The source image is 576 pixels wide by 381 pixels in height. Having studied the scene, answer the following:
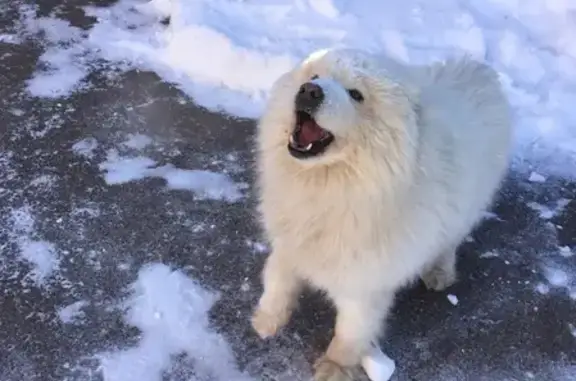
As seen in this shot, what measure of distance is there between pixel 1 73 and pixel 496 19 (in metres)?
3.07

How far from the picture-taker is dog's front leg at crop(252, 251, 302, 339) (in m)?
2.95

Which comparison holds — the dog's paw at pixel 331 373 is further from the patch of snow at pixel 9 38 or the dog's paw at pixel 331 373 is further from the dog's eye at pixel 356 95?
the patch of snow at pixel 9 38

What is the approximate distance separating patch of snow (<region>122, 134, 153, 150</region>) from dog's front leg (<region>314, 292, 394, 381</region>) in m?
1.63

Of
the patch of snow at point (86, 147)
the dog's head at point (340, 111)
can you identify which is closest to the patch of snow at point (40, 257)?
the patch of snow at point (86, 147)

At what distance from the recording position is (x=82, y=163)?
12.8 ft

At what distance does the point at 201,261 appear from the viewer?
134 inches

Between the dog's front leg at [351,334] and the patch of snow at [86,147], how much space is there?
5.63 feet

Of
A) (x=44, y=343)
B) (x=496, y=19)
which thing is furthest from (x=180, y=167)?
(x=496, y=19)

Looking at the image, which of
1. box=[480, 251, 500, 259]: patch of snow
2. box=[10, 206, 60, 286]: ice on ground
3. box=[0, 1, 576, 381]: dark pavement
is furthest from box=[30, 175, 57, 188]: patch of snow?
box=[480, 251, 500, 259]: patch of snow

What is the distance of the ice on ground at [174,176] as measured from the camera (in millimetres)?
3775

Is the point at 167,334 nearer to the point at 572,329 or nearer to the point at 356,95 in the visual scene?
the point at 356,95

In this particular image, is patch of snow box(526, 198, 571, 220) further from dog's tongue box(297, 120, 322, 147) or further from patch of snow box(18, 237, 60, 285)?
patch of snow box(18, 237, 60, 285)

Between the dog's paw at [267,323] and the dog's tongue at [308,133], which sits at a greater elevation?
the dog's tongue at [308,133]

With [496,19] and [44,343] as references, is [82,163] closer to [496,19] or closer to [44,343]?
[44,343]
